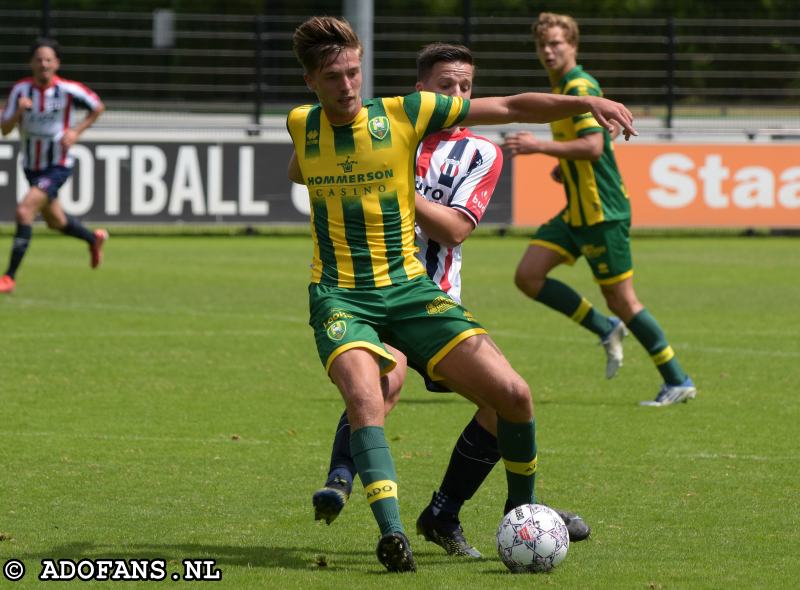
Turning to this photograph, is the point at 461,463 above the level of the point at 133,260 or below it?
above

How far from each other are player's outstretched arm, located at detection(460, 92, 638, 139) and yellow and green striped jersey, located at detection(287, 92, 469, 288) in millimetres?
73

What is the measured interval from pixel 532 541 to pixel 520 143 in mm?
2631

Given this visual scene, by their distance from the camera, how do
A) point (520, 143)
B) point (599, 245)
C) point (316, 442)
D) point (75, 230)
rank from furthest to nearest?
point (75, 230)
point (599, 245)
point (316, 442)
point (520, 143)

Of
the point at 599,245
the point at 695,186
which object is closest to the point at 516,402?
the point at 599,245

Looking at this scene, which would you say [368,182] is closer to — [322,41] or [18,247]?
[322,41]

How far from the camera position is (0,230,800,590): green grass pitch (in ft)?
18.3

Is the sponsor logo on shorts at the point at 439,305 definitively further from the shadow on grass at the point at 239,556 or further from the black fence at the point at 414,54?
the black fence at the point at 414,54

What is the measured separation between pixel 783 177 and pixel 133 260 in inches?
370

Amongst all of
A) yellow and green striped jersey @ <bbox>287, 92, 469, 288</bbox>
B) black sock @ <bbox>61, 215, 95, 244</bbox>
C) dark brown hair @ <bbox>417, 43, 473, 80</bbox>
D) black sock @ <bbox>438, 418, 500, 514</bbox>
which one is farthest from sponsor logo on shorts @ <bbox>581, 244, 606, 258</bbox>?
black sock @ <bbox>61, 215, 95, 244</bbox>

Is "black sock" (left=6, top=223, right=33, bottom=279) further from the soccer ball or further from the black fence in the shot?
the soccer ball

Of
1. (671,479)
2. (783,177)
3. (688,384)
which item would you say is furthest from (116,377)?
(783,177)

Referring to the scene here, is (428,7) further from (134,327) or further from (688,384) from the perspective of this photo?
(688,384)

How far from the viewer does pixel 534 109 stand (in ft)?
18.4

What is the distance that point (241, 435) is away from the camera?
8062 millimetres
